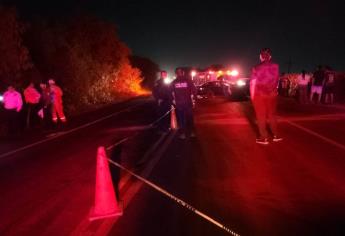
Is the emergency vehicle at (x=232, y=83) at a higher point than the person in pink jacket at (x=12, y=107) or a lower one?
lower

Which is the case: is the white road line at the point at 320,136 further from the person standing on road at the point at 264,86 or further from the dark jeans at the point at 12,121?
the dark jeans at the point at 12,121

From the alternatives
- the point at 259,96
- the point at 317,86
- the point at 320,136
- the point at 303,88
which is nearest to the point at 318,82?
the point at 317,86

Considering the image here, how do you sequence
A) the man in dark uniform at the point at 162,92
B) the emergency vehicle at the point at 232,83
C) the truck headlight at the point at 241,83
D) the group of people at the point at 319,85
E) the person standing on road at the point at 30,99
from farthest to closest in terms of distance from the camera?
the truck headlight at the point at 241,83
the emergency vehicle at the point at 232,83
the group of people at the point at 319,85
the person standing on road at the point at 30,99
the man in dark uniform at the point at 162,92

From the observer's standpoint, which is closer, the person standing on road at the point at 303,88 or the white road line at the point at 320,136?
the white road line at the point at 320,136

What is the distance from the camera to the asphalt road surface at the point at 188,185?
6.33 metres

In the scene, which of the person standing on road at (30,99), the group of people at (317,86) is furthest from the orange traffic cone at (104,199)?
the group of people at (317,86)

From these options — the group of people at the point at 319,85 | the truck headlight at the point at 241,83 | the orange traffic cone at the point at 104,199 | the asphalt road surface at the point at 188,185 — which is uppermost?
the orange traffic cone at the point at 104,199

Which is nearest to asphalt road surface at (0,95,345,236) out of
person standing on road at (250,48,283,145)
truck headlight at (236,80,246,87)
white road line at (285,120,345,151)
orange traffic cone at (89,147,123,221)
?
white road line at (285,120,345,151)

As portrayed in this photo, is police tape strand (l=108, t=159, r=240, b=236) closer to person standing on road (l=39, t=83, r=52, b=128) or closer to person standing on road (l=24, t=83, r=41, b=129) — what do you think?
person standing on road (l=24, t=83, r=41, b=129)

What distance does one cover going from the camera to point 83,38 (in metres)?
47.2

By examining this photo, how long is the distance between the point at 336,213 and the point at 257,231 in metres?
1.22

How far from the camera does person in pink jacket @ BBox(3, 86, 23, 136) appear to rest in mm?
18000

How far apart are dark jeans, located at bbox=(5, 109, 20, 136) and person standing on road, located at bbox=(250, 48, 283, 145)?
943 centimetres

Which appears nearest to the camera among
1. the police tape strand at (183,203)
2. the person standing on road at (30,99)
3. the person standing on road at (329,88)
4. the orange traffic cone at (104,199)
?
the police tape strand at (183,203)
